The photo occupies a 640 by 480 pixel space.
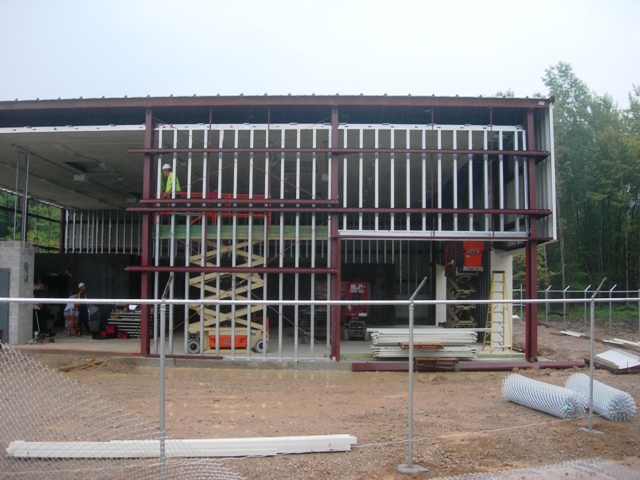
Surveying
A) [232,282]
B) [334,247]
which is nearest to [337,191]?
[334,247]

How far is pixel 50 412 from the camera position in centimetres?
730

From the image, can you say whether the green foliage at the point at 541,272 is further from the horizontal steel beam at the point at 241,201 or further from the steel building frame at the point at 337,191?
the horizontal steel beam at the point at 241,201

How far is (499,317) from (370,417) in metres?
8.78

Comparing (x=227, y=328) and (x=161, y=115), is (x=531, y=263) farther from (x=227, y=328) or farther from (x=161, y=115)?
(x=161, y=115)

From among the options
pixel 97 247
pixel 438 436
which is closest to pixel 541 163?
pixel 438 436

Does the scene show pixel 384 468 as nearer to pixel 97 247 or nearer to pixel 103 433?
pixel 103 433

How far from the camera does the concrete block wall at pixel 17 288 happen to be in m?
14.9

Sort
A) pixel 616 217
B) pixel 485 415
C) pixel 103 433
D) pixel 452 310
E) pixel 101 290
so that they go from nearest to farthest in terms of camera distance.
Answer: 1. pixel 103 433
2. pixel 485 415
3. pixel 452 310
4. pixel 101 290
5. pixel 616 217

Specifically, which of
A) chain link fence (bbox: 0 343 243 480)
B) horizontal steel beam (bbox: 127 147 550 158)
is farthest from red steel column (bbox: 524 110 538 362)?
chain link fence (bbox: 0 343 243 480)

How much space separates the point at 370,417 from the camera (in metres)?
8.34

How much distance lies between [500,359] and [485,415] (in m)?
5.54

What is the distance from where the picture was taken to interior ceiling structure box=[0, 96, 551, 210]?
44.5 feet

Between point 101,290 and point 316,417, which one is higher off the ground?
point 101,290

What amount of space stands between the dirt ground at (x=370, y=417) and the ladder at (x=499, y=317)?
2.44 meters
